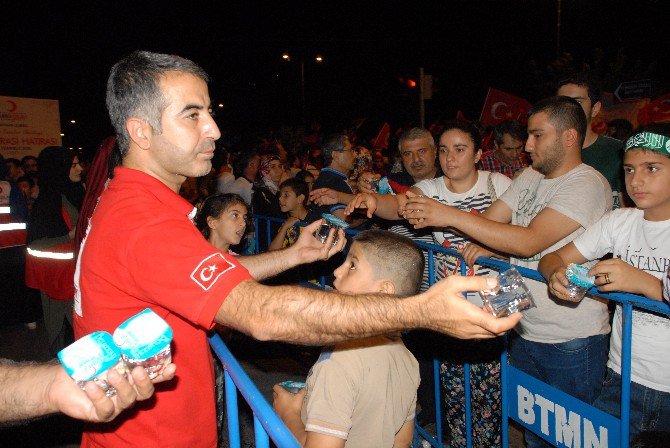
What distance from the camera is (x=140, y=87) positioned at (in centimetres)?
199

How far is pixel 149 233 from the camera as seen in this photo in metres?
1.57

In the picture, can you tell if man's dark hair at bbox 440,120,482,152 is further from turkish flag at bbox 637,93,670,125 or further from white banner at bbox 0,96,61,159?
white banner at bbox 0,96,61,159

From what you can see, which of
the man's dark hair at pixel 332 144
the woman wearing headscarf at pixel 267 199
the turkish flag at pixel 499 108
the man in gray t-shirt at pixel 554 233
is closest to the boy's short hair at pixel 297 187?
the woman wearing headscarf at pixel 267 199

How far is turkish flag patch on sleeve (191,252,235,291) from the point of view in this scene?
1.48 m

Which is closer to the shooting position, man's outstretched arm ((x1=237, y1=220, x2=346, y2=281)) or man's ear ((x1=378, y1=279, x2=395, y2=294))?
man's ear ((x1=378, y1=279, x2=395, y2=294))

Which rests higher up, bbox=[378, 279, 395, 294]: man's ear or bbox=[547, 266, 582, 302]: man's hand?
bbox=[378, 279, 395, 294]: man's ear

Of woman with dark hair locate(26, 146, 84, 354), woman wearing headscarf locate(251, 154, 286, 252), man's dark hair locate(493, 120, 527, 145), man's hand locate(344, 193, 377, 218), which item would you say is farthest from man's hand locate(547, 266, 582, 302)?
woman with dark hair locate(26, 146, 84, 354)

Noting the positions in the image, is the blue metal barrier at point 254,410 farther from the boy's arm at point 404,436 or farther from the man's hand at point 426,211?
the man's hand at point 426,211

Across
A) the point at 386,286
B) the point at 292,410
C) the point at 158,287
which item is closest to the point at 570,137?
the point at 386,286

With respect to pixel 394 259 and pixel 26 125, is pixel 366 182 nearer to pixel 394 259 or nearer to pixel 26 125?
pixel 394 259

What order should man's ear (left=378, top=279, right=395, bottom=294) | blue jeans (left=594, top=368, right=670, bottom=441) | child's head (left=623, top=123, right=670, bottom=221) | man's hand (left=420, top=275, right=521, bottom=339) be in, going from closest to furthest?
1. man's hand (left=420, top=275, right=521, bottom=339)
2. man's ear (left=378, top=279, right=395, bottom=294)
3. blue jeans (left=594, top=368, right=670, bottom=441)
4. child's head (left=623, top=123, right=670, bottom=221)

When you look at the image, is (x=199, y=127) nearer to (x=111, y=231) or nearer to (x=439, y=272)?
(x=111, y=231)

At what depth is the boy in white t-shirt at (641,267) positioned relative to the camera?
7.89ft

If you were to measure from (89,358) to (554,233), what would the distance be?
106 inches
